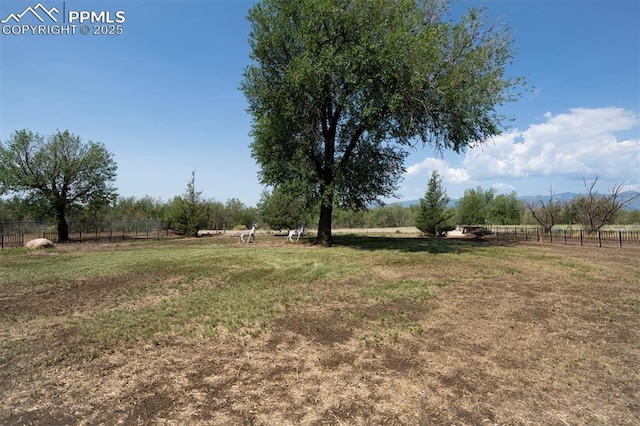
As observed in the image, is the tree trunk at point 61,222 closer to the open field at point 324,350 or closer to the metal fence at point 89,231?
the metal fence at point 89,231

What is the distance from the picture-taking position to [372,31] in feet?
48.3

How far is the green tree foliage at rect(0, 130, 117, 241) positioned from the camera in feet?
86.1

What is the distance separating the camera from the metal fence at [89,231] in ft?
85.0

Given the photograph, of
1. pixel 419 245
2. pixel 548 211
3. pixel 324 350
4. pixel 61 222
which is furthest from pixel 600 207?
pixel 61 222

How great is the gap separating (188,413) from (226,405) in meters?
0.34

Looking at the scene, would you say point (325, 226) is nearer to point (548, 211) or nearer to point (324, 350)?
point (324, 350)

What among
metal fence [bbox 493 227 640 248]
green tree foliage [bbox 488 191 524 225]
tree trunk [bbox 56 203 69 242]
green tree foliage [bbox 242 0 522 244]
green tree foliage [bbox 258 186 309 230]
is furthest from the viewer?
green tree foliage [bbox 488 191 524 225]

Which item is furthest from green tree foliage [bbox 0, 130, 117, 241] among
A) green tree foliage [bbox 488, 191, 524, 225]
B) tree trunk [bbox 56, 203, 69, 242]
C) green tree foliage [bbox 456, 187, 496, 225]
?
green tree foliage [bbox 488, 191, 524, 225]

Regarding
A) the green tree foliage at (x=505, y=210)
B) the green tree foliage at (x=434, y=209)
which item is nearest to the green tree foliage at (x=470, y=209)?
the green tree foliage at (x=505, y=210)

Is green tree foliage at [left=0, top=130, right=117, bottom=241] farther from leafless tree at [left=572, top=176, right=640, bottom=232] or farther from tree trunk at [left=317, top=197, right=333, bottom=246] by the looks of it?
leafless tree at [left=572, top=176, right=640, bottom=232]

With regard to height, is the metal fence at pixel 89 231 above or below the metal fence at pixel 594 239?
above

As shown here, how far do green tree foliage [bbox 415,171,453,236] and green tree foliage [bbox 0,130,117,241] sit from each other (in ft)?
90.0

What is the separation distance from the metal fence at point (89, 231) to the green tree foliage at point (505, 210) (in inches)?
2375

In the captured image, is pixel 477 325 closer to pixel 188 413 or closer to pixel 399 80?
pixel 188 413
